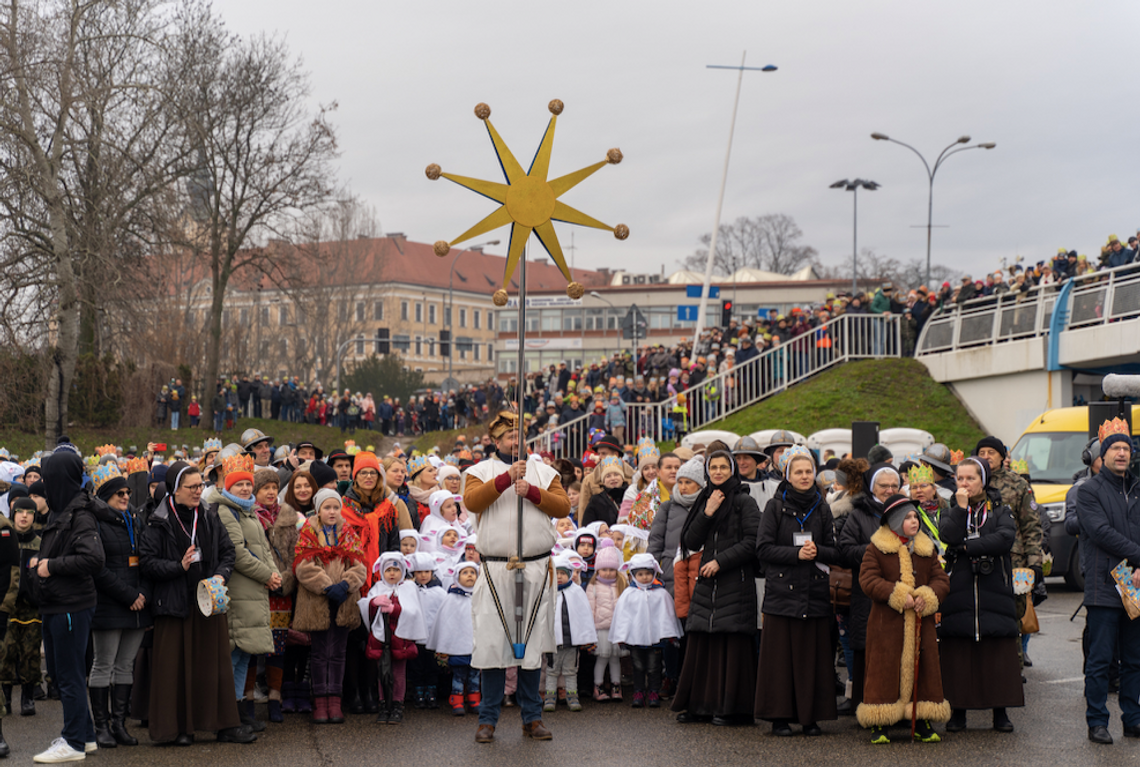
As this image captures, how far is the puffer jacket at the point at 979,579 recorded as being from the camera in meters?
Answer: 8.38

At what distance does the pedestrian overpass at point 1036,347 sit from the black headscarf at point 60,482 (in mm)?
18885

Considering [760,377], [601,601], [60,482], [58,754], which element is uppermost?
[760,377]

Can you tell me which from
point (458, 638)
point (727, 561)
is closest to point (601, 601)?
point (458, 638)

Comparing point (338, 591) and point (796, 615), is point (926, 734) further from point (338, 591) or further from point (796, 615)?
point (338, 591)

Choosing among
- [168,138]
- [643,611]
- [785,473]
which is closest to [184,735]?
[643,611]

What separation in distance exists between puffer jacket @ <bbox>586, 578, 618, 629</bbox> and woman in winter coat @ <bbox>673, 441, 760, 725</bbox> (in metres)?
1.10

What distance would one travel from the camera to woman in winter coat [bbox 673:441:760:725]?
8641mm

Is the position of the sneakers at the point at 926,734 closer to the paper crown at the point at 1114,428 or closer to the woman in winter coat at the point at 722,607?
the woman in winter coat at the point at 722,607

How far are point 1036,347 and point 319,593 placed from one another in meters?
19.0

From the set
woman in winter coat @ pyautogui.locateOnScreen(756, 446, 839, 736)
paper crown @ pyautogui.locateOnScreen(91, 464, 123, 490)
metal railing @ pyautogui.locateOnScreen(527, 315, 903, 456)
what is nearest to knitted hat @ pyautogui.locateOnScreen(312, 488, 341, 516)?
paper crown @ pyautogui.locateOnScreen(91, 464, 123, 490)

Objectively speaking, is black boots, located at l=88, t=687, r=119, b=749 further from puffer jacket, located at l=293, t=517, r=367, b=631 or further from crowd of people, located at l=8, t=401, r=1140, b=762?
puffer jacket, located at l=293, t=517, r=367, b=631

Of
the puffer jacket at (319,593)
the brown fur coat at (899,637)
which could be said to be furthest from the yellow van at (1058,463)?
the puffer jacket at (319,593)

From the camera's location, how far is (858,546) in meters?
8.56

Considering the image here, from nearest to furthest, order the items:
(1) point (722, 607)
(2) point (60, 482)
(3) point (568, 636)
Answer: (2) point (60, 482)
(1) point (722, 607)
(3) point (568, 636)
